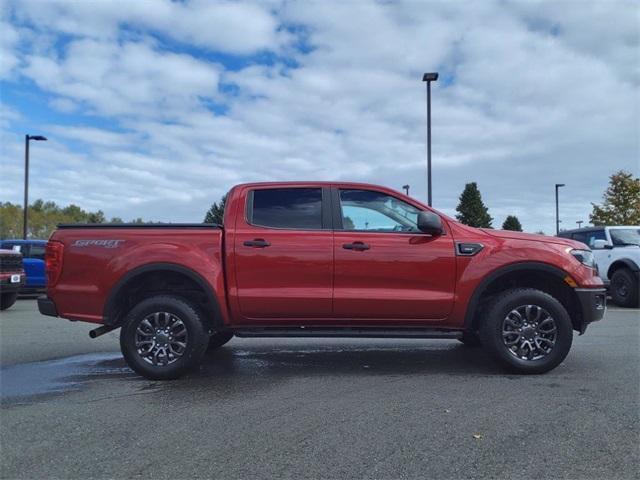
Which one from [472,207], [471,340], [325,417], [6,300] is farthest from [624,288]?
[6,300]

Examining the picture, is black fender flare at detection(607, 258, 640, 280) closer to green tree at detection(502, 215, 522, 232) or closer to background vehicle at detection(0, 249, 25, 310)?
background vehicle at detection(0, 249, 25, 310)

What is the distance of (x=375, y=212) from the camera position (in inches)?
224

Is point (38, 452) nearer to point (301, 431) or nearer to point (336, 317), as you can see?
point (301, 431)

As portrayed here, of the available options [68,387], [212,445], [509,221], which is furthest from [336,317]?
[509,221]

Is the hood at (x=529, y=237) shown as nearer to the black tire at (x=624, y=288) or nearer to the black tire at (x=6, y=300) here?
the black tire at (x=624, y=288)

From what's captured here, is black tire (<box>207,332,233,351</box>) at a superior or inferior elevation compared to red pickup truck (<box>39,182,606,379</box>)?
inferior

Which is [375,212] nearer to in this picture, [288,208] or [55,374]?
[288,208]

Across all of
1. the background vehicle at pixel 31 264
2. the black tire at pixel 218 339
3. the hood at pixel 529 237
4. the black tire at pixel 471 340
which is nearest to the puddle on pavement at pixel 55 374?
the black tire at pixel 218 339

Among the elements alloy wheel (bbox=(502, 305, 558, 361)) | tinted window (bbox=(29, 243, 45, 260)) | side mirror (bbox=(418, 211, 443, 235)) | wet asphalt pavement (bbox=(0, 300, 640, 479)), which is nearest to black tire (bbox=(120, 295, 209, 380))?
wet asphalt pavement (bbox=(0, 300, 640, 479))

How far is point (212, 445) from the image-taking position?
12.2 feet

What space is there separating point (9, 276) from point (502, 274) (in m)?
10.5

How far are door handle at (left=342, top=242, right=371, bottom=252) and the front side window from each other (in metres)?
0.20

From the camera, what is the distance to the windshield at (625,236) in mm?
12637

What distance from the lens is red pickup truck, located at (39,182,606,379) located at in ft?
17.7
